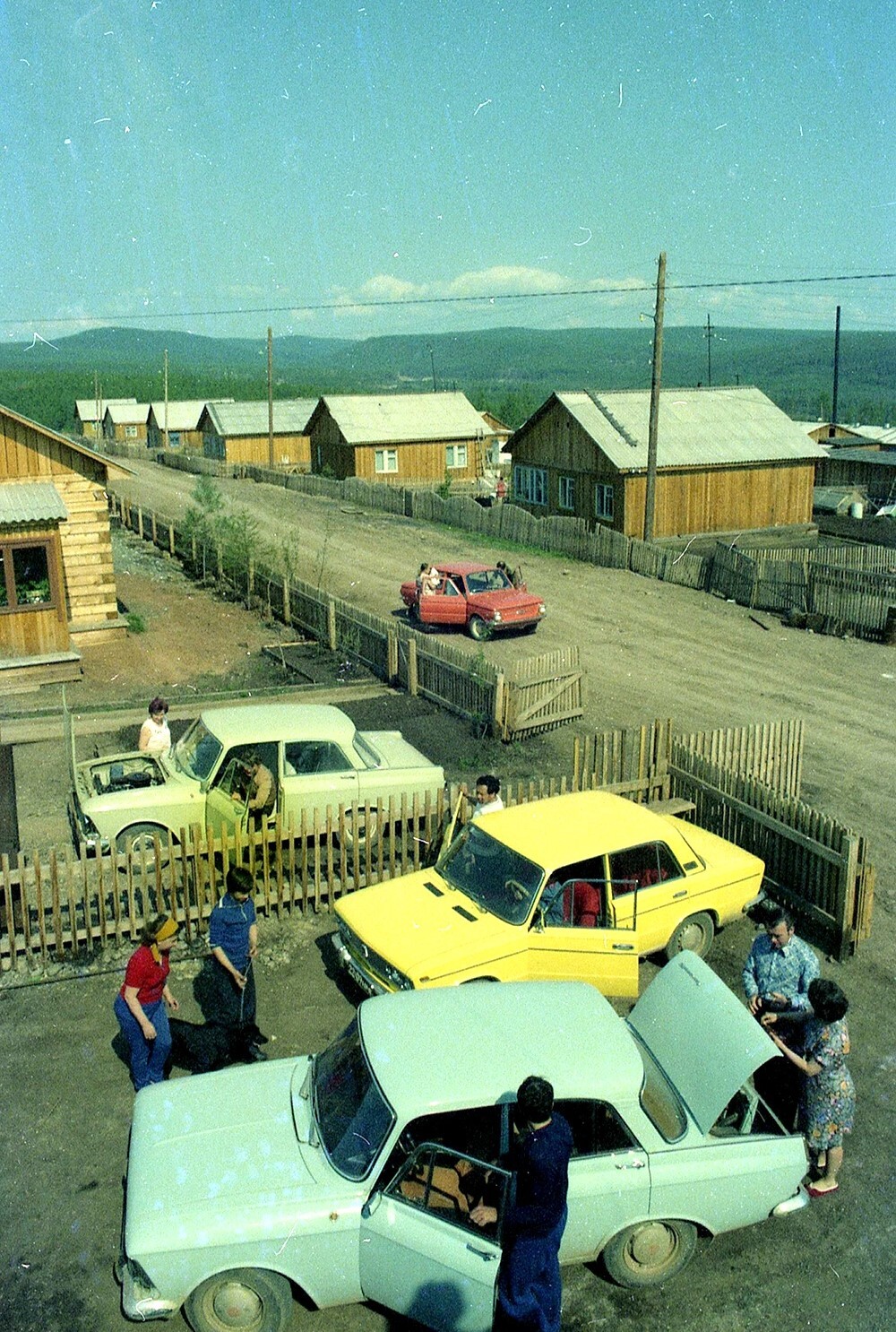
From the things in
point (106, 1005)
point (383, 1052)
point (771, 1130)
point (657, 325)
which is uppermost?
point (657, 325)

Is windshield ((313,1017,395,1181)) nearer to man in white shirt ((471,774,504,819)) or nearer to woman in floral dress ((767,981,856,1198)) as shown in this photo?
woman in floral dress ((767,981,856,1198))

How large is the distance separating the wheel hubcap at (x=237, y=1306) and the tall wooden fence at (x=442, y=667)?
36.7 ft

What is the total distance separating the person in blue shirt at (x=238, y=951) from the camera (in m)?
8.21

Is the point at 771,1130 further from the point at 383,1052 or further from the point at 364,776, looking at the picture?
the point at 364,776

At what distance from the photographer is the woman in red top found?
24.7 feet

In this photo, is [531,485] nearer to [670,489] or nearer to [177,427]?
[670,489]

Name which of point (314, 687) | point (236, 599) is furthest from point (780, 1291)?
point (236, 599)

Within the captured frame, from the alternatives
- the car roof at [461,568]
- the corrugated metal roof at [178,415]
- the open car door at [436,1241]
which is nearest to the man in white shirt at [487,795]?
the open car door at [436,1241]

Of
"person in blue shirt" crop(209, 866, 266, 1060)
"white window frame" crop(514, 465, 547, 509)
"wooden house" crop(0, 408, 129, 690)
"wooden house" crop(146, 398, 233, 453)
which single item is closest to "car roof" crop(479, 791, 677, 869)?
"person in blue shirt" crop(209, 866, 266, 1060)

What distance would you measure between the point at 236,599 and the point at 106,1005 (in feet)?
63.0

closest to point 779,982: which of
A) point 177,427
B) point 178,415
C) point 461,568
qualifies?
point 461,568

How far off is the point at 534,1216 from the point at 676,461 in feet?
108

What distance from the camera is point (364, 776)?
11922mm

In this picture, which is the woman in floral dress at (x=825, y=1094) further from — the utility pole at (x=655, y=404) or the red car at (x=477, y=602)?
the utility pole at (x=655, y=404)
